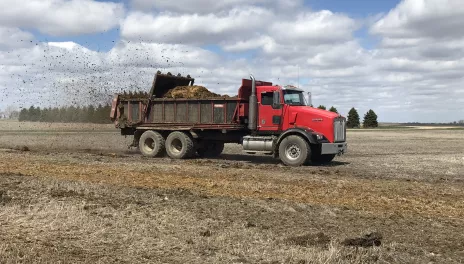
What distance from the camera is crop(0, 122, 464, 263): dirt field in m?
6.00

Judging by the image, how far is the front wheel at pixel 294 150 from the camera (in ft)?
56.4

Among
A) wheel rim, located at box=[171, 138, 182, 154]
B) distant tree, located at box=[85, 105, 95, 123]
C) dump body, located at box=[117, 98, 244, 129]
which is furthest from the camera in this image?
distant tree, located at box=[85, 105, 95, 123]

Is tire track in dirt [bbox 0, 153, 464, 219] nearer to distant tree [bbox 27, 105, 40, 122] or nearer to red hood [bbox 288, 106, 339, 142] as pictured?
red hood [bbox 288, 106, 339, 142]

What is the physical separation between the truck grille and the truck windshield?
Answer: 1.55 m

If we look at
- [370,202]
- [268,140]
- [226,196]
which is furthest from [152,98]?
[370,202]

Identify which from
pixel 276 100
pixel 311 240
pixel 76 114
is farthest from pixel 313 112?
pixel 76 114

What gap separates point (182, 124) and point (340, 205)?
1154cm

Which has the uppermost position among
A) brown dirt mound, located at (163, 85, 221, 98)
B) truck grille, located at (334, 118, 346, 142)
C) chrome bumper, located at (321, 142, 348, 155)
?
brown dirt mound, located at (163, 85, 221, 98)

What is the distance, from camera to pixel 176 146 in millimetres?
20234

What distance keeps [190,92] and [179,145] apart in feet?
7.68

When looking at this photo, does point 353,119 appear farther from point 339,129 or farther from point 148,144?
point 339,129

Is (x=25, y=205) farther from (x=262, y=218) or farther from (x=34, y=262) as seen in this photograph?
(x=262, y=218)

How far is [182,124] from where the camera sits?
784 inches

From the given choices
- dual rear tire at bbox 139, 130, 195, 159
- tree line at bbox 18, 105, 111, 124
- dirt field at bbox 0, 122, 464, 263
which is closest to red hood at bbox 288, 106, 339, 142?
dirt field at bbox 0, 122, 464, 263
